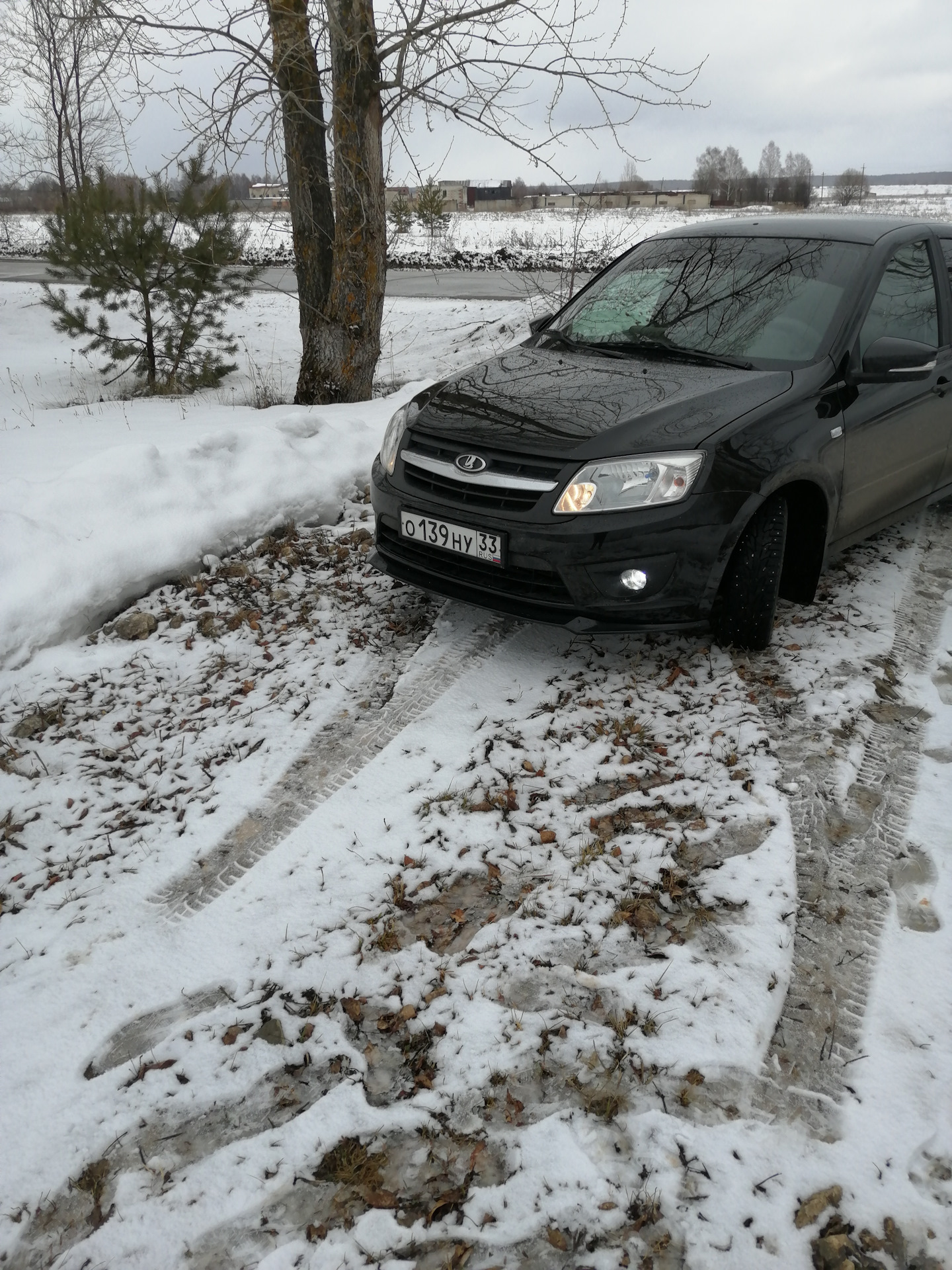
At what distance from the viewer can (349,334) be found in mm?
7184

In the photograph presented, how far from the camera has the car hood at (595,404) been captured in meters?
3.26

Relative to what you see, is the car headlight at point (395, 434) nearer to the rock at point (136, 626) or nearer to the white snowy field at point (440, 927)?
the white snowy field at point (440, 927)

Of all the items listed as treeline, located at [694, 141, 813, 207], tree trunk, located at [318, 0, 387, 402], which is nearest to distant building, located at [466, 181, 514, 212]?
treeline, located at [694, 141, 813, 207]

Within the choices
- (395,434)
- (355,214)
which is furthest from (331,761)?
(355,214)

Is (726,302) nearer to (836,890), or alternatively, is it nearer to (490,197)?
(836,890)

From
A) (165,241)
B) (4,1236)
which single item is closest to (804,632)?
(4,1236)

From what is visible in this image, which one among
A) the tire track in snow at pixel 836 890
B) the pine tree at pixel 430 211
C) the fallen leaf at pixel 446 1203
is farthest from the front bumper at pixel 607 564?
the pine tree at pixel 430 211

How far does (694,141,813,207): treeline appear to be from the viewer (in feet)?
204

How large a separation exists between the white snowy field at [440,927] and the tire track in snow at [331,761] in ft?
0.06

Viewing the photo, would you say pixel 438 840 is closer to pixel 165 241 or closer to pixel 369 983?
pixel 369 983

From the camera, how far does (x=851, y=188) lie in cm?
5134

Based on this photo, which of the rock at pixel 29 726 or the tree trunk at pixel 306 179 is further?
the tree trunk at pixel 306 179

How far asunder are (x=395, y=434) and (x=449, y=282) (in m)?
15.9

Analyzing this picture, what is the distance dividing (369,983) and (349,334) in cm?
603
